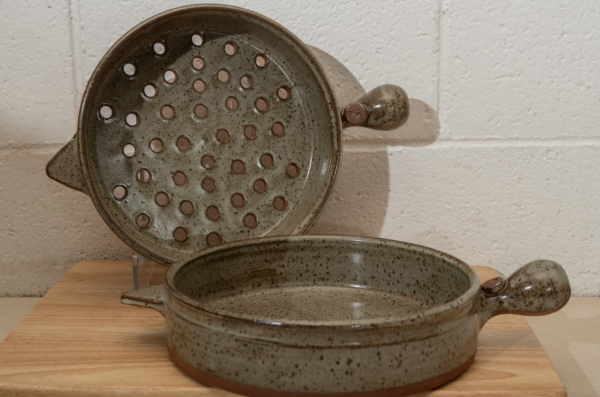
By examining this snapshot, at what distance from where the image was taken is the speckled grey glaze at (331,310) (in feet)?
Result: 1.67

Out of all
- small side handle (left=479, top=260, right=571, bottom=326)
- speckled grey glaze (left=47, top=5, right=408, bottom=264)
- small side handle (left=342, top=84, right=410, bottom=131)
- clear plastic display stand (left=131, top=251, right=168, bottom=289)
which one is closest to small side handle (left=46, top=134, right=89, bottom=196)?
speckled grey glaze (left=47, top=5, right=408, bottom=264)

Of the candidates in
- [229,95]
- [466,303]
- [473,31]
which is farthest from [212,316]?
[473,31]

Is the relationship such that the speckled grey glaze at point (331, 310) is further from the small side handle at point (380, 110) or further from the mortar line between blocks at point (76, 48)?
the mortar line between blocks at point (76, 48)

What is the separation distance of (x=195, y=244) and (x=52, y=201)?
0.95ft

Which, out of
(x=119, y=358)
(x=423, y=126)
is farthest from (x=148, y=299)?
(x=423, y=126)

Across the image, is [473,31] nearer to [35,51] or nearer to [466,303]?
[466,303]

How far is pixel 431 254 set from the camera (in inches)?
28.7

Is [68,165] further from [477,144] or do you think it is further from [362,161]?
[477,144]

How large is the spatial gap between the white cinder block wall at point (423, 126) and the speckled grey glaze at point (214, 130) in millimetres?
117

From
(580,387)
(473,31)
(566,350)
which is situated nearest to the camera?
(580,387)

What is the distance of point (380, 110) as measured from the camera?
32.6 inches

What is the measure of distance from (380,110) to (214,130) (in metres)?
0.23

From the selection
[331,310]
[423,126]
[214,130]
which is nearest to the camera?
[331,310]

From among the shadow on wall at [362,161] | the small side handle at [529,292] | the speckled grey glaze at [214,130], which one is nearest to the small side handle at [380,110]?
the speckled grey glaze at [214,130]
